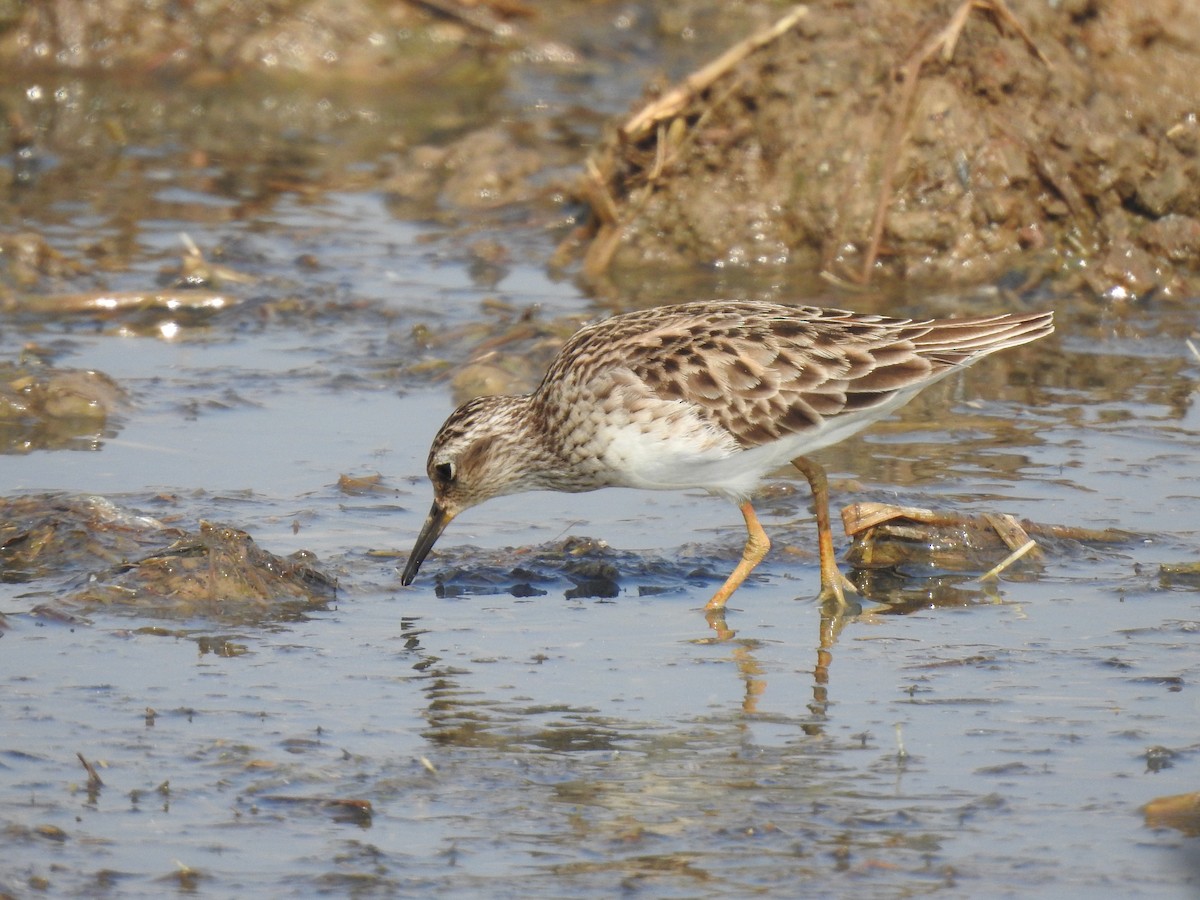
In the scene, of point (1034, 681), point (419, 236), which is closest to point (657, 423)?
point (1034, 681)

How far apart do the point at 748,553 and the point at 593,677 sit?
57.0 inches

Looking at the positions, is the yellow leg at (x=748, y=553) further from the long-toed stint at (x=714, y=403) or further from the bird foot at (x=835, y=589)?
the bird foot at (x=835, y=589)

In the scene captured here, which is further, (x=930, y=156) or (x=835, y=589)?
(x=930, y=156)

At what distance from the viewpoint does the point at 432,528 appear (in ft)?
26.1

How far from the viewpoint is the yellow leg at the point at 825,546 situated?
773 cm

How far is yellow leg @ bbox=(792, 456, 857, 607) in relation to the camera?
7.73m

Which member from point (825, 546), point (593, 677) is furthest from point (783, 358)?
point (593, 677)

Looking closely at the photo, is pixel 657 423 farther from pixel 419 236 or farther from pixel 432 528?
Result: pixel 419 236

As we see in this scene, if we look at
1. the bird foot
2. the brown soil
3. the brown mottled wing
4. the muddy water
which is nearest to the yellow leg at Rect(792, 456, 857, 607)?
the bird foot

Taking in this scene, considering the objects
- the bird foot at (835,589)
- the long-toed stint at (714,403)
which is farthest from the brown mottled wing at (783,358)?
the bird foot at (835,589)

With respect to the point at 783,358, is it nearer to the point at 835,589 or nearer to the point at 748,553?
the point at 748,553

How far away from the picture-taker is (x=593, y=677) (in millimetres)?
6738

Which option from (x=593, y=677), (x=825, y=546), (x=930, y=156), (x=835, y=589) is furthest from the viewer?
(x=930, y=156)

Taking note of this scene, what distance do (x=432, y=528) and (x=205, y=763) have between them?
7.50 ft
